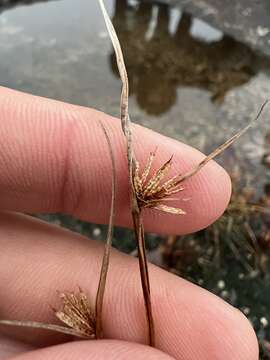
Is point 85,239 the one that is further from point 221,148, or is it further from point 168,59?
point 168,59

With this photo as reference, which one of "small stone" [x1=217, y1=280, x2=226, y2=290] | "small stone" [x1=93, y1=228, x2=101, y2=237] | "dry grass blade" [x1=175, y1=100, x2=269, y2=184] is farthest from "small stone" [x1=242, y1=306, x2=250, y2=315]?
"dry grass blade" [x1=175, y1=100, x2=269, y2=184]

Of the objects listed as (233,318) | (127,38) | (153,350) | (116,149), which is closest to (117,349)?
(153,350)

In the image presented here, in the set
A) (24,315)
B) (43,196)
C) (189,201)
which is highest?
(189,201)

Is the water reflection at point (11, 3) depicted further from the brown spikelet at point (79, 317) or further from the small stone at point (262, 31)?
the brown spikelet at point (79, 317)

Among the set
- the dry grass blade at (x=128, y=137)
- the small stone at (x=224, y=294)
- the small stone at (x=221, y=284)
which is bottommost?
the small stone at (x=224, y=294)

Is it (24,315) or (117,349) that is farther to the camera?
(24,315)

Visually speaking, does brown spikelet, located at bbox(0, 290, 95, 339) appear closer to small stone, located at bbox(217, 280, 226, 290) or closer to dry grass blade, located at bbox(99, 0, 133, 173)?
dry grass blade, located at bbox(99, 0, 133, 173)

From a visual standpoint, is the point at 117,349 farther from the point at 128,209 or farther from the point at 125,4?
the point at 125,4

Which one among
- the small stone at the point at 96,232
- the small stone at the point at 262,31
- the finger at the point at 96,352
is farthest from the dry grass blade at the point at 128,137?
the small stone at the point at 262,31
